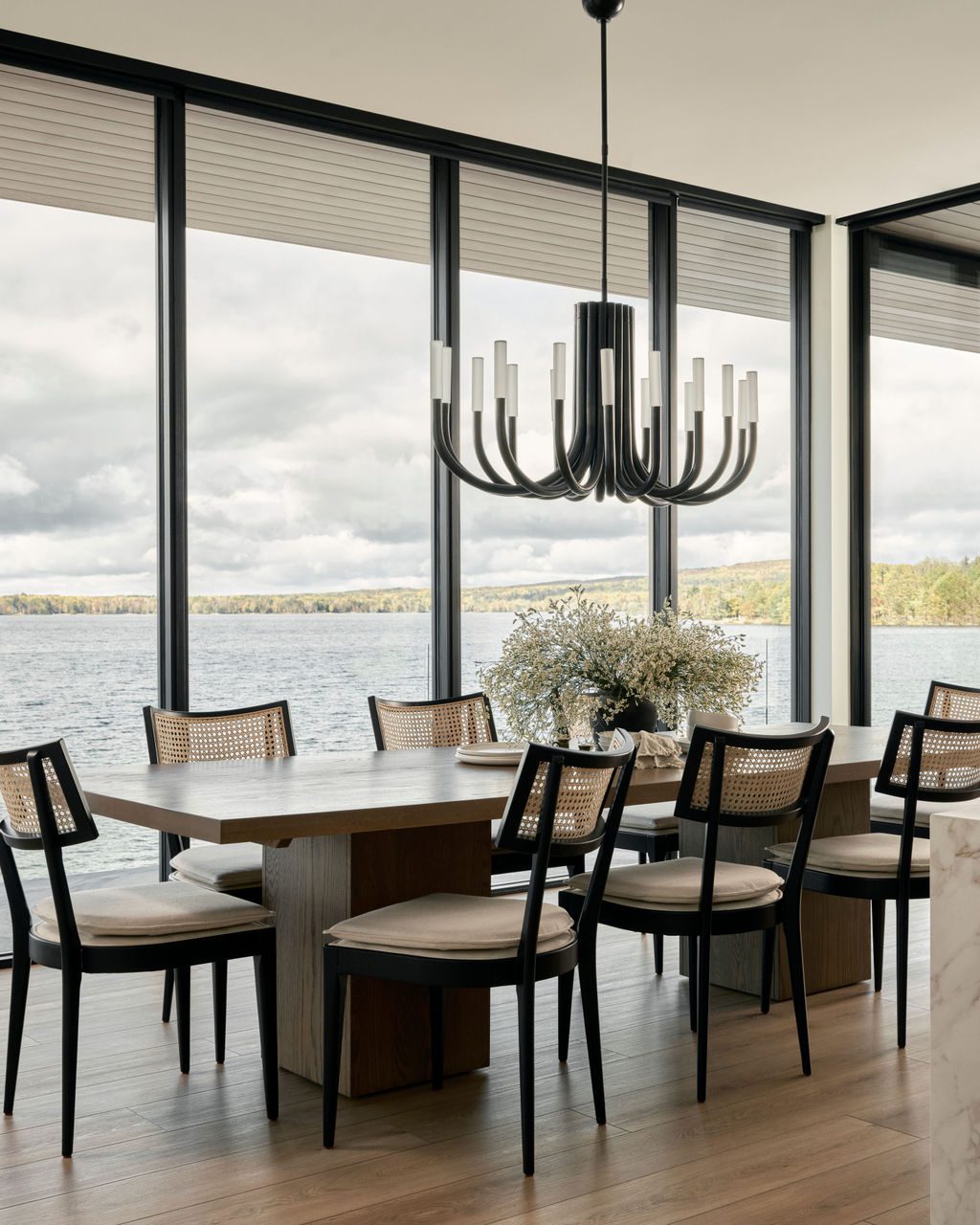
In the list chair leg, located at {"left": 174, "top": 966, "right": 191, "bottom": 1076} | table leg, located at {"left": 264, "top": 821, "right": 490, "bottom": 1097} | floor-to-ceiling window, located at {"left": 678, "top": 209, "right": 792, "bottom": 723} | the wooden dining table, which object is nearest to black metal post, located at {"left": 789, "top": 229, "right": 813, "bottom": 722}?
floor-to-ceiling window, located at {"left": 678, "top": 209, "right": 792, "bottom": 723}

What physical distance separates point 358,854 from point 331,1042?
45 centimetres

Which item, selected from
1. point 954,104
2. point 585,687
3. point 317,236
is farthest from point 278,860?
point 954,104

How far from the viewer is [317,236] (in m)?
4.87

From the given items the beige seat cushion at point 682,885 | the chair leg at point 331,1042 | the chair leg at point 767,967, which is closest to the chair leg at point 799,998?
the beige seat cushion at point 682,885

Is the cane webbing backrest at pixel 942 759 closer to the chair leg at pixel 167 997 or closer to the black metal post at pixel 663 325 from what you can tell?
the chair leg at pixel 167 997

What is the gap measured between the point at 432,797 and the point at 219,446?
2.19 m

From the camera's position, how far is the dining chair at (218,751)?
3324mm

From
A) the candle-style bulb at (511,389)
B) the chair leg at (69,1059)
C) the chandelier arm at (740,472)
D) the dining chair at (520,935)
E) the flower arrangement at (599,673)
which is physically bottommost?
the chair leg at (69,1059)

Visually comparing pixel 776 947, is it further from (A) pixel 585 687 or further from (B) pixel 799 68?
(B) pixel 799 68

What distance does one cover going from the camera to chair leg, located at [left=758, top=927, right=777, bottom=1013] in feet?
11.8

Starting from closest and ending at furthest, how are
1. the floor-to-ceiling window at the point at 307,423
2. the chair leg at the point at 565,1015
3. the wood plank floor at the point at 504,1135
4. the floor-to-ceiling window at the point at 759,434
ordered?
1. the wood plank floor at the point at 504,1135
2. the chair leg at the point at 565,1015
3. the floor-to-ceiling window at the point at 307,423
4. the floor-to-ceiling window at the point at 759,434

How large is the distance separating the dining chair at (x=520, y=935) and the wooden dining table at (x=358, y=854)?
0.19m

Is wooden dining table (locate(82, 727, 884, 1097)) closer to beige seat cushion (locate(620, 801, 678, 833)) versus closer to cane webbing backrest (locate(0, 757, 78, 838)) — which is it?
cane webbing backrest (locate(0, 757, 78, 838))

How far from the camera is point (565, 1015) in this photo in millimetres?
3350
